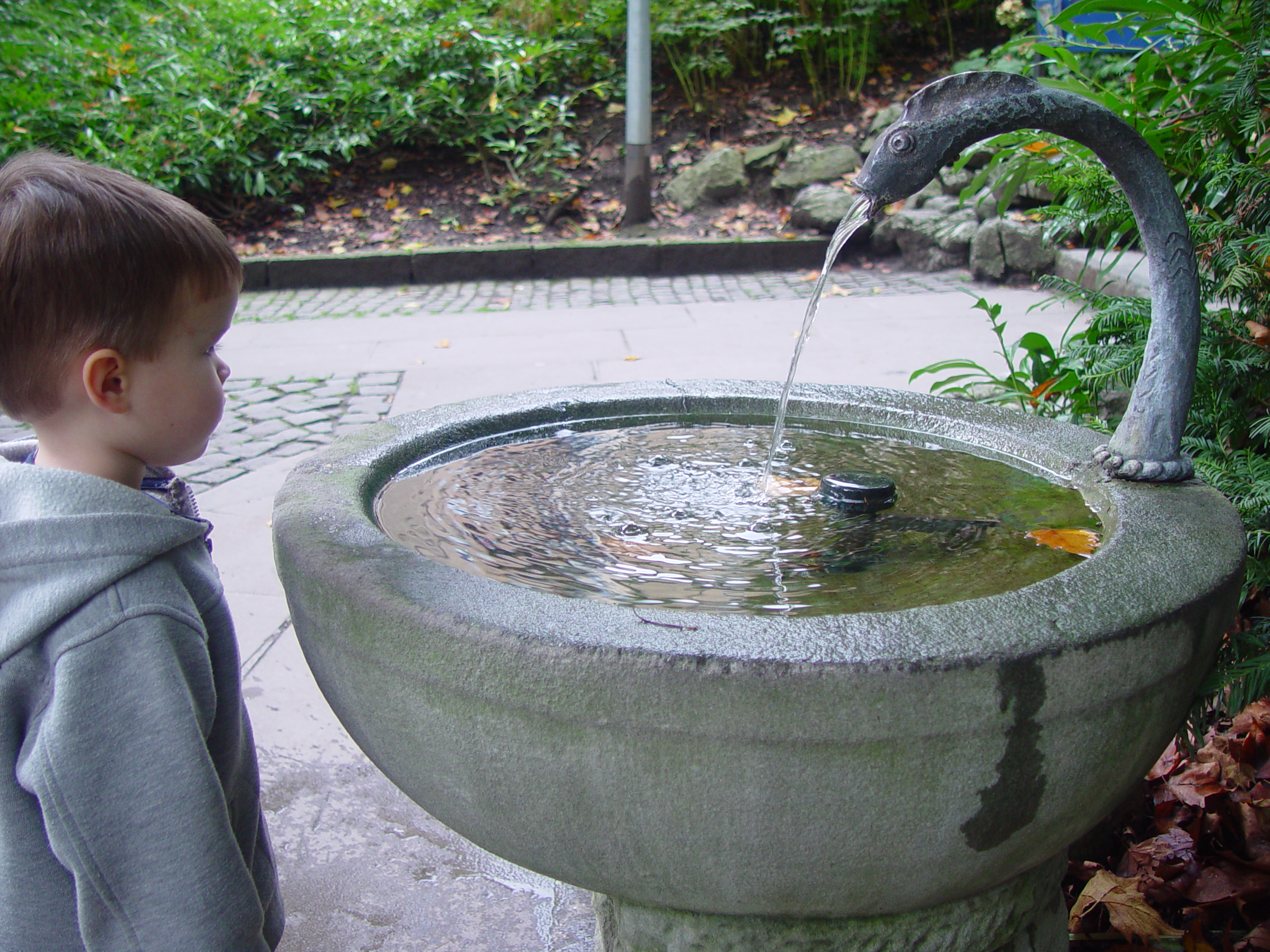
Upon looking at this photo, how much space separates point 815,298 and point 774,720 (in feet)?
2.91

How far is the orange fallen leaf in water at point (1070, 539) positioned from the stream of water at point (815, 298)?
1.64 feet

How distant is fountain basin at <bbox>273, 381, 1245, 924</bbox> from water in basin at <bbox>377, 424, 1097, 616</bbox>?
0.24 m

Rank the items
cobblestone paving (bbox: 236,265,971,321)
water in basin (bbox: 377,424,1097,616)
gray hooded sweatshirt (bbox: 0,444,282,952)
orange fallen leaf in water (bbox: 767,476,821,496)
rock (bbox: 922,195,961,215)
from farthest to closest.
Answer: rock (bbox: 922,195,961,215), cobblestone paving (bbox: 236,265,971,321), orange fallen leaf in water (bbox: 767,476,821,496), water in basin (bbox: 377,424,1097,616), gray hooded sweatshirt (bbox: 0,444,282,952)

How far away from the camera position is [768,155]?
833 centimetres

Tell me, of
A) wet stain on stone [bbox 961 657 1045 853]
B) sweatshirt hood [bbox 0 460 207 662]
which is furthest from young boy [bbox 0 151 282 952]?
wet stain on stone [bbox 961 657 1045 853]

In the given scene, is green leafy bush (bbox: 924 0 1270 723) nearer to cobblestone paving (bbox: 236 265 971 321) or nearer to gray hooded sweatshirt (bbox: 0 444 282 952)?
gray hooded sweatshirt (bbox: 0 444 282 952)

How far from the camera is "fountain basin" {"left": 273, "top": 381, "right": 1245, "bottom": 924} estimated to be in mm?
1000

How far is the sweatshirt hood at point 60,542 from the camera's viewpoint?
1.00 m

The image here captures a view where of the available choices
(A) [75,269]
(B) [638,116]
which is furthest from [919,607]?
(B) [638,116]

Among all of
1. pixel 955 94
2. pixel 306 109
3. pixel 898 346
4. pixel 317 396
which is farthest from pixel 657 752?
pixel 306 109

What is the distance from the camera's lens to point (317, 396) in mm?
4820

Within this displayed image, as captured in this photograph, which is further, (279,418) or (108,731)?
(279,418)

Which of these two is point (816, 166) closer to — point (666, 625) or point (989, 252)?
point (989, 252)

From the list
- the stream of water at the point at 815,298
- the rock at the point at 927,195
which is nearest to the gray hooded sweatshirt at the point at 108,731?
the stream of water at the point at 815,298
